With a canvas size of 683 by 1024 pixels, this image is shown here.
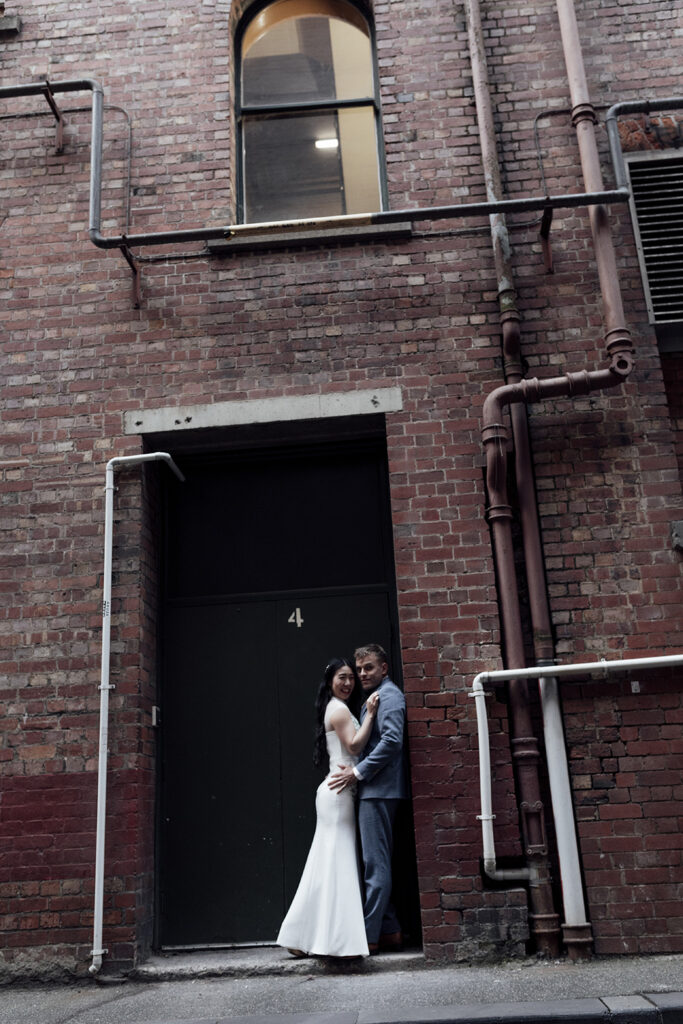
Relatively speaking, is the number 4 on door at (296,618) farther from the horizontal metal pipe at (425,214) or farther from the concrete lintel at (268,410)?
the horizontal metal pipe at (425,214)

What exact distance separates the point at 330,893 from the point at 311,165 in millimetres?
5268

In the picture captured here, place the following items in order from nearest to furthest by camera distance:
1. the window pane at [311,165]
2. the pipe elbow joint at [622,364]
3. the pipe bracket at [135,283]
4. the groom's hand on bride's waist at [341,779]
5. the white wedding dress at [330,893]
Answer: the white wedding dress at [330,893] → the groom's hand on bride's waist at [341,779] → the pipe elbow joint at [622,364] → the pipe bracket at [135,283] → the window pane at [311,165]

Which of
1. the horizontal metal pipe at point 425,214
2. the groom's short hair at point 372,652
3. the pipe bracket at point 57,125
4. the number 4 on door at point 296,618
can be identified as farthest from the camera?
the pipe bracket at point 57,125

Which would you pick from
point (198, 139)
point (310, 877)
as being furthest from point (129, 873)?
point (198, 139)

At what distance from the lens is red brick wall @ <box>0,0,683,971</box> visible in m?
5.27

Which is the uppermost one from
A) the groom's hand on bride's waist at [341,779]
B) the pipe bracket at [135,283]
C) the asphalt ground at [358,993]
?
the pipe bracket at [135,283]

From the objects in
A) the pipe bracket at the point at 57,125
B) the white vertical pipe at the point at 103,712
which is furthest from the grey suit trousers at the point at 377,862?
the pipe bracket at the point at 57,125

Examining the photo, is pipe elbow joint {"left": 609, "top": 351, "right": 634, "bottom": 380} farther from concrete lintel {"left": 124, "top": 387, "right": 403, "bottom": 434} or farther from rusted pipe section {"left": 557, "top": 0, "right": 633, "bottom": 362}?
concrete lintel {"left": 124, "top": 387, "right": 403, "bottom": 434}

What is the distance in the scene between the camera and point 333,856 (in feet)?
16.8

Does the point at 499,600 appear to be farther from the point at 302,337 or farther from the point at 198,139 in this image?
the point at 198,139

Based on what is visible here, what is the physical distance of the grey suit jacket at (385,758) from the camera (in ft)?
17.1

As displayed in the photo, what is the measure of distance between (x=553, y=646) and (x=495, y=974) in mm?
1862

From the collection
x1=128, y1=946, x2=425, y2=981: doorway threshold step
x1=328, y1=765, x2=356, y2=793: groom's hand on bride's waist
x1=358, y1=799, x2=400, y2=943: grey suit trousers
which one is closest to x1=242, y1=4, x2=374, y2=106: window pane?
x1=328, y1=765, x2=356, y2=793: groom's hand on bride's waist

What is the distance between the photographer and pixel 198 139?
674 cm
